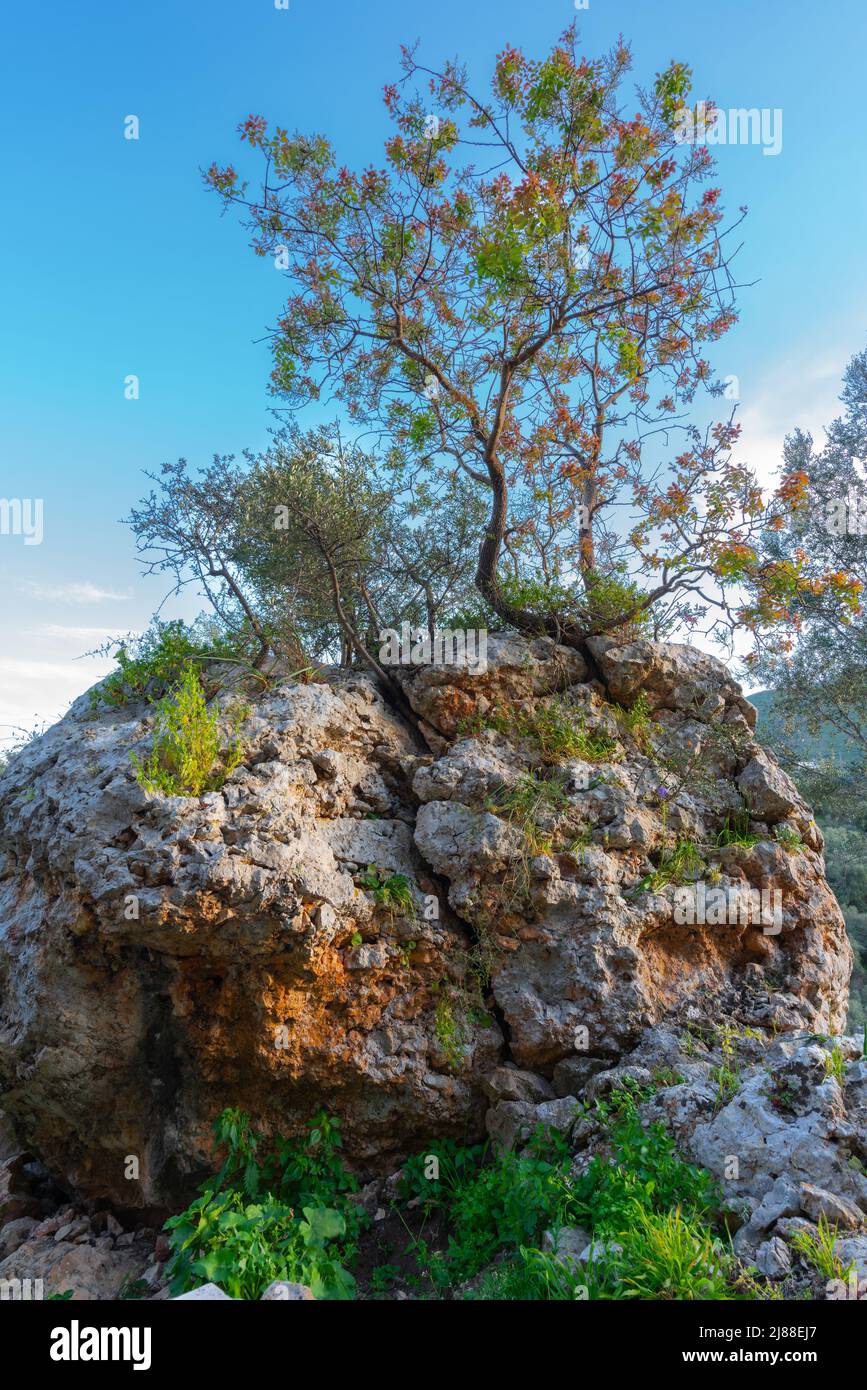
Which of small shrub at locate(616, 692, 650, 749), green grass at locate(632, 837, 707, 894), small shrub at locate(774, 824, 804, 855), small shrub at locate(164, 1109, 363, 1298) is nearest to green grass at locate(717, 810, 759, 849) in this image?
small shrub at locate(774, 824, 804, 855)

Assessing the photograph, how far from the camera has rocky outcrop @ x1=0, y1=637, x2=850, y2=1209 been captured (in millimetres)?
4844

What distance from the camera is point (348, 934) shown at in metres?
5.11

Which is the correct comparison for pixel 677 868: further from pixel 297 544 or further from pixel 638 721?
pixel 297 544

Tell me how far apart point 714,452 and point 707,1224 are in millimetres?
6779

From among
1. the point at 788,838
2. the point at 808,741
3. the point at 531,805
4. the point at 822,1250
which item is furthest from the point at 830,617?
the point at 822,1250

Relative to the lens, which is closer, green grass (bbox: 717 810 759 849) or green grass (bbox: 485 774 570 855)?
green grass (bbox: 485 774 570 855)

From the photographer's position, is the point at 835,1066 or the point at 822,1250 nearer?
the point at 822,1250

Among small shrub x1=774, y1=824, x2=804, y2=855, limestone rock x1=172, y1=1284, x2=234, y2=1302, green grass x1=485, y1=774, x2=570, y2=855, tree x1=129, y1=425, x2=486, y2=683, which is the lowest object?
limestone rock x1=172, y1=1284, x2=234, y2=1302

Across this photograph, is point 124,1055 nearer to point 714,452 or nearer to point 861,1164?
point 861,1164

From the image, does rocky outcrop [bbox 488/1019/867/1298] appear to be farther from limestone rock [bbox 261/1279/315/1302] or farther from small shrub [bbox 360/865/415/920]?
small shrub [bbox 360/865/415/920]

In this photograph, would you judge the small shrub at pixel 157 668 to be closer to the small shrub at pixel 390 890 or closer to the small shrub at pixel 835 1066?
the small shrub at pixel 390 890

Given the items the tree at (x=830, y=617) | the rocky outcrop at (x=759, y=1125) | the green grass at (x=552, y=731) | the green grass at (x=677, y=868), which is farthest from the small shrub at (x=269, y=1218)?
the tree at (x=830, y=617)

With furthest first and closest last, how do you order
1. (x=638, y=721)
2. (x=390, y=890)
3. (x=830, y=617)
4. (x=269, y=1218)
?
(x=830, y=617) < (x=638, y=721) < (x=390, y=890) < (x=269, y=1218)
